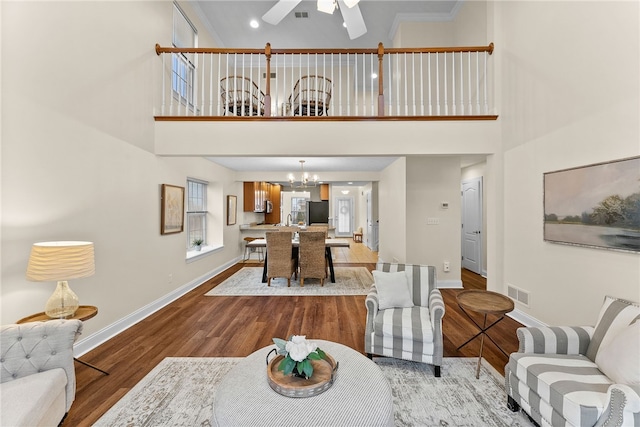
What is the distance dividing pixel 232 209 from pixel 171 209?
2584 millimetres

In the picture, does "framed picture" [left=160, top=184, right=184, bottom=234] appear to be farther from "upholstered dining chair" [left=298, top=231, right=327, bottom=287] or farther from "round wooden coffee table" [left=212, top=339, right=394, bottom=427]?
"round wooden coffee table" [left=212, top=339, right=394, bottom=427]

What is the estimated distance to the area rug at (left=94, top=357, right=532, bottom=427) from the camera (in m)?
1.82

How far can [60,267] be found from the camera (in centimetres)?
196

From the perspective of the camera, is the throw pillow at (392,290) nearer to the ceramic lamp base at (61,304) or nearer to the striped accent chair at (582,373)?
the striped accent chair at (582,373)

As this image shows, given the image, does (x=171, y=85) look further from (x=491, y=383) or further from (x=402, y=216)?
(x=491, y=383)

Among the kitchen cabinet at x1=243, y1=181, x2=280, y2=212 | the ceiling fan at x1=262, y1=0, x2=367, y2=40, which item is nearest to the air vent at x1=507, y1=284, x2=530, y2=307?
the ceiling fan at x1=262, y1=0, x2=367, y2=40

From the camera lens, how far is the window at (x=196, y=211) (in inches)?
211

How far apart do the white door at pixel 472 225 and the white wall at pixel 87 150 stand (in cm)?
590

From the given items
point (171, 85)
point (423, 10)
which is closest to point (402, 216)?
point (423, 10)

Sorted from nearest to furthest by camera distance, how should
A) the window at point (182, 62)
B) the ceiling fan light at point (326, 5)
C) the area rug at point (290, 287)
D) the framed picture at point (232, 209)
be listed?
the ceiling fan light at point (326, 5)
the window at point (182, 62)
the area rug at point (290, 287)
the framed picture at point (232, 209)

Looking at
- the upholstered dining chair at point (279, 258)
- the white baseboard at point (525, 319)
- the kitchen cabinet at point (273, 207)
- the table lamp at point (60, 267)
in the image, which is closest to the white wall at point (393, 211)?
the white baseboard at point (525, 319)

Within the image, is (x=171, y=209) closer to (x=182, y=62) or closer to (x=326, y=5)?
(x=182, y=62)

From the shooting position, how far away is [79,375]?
230cm

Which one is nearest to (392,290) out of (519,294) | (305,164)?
(519,294)
